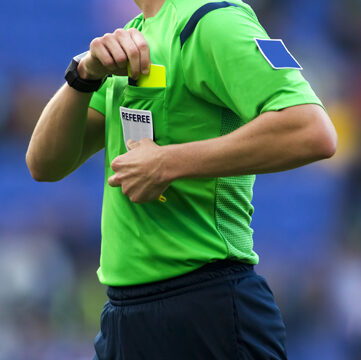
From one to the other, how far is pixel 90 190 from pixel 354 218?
4.54 feet

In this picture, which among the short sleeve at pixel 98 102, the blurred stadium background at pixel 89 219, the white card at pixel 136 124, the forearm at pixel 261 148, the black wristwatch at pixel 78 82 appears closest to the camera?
the forearm at pixel 261 148

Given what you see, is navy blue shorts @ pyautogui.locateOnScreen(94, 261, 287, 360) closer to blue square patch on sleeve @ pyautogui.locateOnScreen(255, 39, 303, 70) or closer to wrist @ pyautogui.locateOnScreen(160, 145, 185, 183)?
wrist @ pyautogui.locateOnScreen(160, 145, 185, 183)

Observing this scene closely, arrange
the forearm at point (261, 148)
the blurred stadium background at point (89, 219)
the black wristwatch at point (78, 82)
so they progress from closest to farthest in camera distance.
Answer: the forearm at point (261, 148), the black wristwatch at point (78, 82), the blurred stadium background at point (89, 219)

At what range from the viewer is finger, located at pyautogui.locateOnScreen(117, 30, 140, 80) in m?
1.39

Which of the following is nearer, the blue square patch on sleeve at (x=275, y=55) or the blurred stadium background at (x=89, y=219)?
the blue square patch on sleeve at (x=275, y=55)

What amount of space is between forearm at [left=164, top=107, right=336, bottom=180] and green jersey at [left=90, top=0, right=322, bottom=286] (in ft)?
0.14

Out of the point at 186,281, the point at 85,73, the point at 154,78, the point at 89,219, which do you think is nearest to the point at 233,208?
the point at 186,281

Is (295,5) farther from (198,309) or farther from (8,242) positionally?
(198,309)

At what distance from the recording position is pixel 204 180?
145 centimetres

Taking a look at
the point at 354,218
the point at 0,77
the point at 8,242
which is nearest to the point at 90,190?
the point at 8,242

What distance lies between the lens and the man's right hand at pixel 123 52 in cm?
140

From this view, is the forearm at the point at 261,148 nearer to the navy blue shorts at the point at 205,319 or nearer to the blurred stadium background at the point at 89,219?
the navy blue shorts at the point at 205,319

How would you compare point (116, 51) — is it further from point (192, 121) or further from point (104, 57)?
point (192, 121)

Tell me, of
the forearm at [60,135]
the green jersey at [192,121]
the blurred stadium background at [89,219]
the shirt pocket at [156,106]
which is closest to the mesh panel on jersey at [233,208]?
the green jersey at [192,121]
